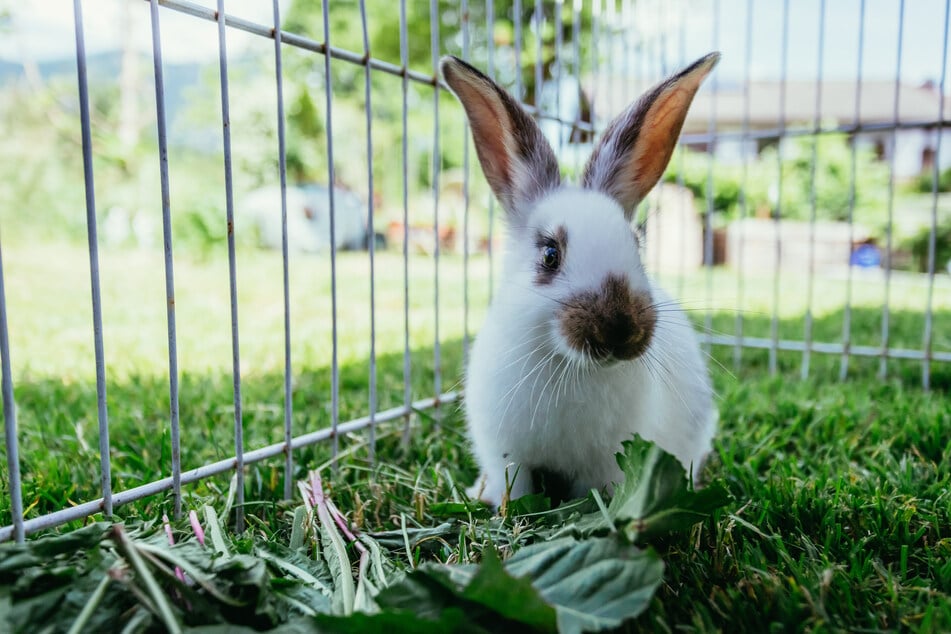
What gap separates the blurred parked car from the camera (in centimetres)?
1039

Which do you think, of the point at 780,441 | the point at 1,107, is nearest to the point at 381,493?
the point at 780,441

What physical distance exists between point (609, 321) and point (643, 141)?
729 millimetres

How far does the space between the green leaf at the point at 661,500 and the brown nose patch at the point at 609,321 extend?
0.24 meters

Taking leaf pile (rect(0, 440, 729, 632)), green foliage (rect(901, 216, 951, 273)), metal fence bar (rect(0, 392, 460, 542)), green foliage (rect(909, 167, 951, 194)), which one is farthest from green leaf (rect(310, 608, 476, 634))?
green foliage (rect(909, 167, 951, 194))

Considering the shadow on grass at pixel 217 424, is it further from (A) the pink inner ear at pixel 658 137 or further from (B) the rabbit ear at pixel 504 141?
(B) the rabbit ear at pixel 504 141

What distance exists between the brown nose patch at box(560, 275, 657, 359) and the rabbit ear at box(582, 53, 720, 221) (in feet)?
1.78

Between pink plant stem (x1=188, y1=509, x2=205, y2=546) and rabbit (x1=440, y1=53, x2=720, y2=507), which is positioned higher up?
rabbit (x1=440, y1=53, x2=720, y2=507)

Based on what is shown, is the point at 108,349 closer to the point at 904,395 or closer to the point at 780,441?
the point at 780,441

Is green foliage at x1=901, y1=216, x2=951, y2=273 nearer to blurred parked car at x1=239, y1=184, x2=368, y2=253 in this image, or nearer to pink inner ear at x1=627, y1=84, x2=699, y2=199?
blurred parked car at x1=239, y1=184, x2=368, y2=253

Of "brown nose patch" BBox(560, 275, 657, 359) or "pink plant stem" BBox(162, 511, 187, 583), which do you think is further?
"brown nose patch" BBox(560, 275, 657, 359)

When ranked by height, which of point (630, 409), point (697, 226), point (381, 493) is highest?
point (697, 226)

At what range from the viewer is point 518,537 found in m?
1.48

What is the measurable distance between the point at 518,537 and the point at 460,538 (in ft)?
0.43

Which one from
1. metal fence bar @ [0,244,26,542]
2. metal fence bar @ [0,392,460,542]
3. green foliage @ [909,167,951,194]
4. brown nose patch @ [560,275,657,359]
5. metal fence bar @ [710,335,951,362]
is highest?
green foliage @ [909,167,951,194]
